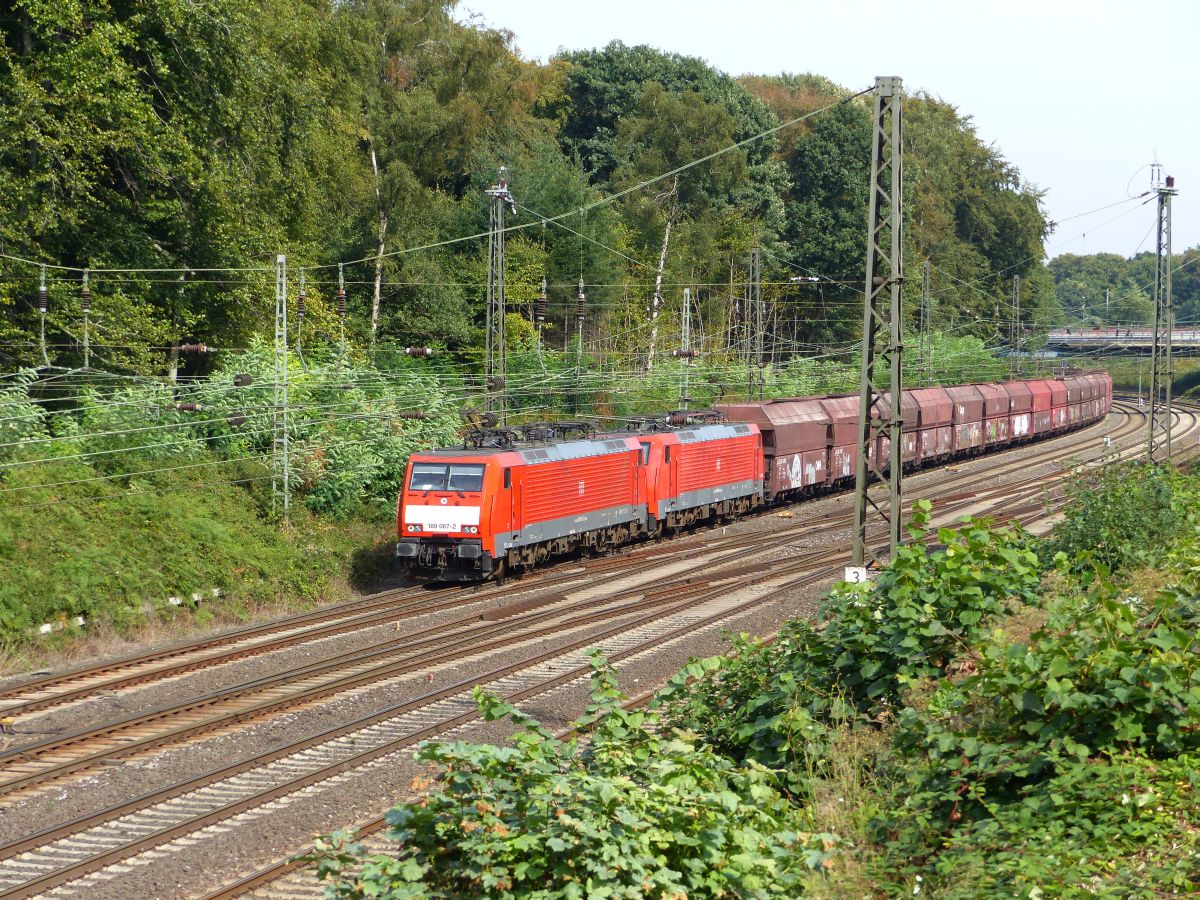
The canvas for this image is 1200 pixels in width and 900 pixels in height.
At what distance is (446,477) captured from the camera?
2450 centimetres

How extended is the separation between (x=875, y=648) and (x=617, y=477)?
19774 millimetres

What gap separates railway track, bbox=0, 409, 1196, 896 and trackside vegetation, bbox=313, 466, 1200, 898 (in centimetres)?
445

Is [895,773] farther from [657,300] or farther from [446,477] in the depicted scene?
[657,300]

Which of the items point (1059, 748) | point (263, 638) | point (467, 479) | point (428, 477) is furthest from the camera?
point (428, 477)

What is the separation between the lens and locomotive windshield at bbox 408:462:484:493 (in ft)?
79.6

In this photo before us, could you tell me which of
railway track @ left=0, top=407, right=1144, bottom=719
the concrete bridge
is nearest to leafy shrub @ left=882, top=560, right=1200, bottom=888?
railway track @ left=0, top=407, right=1144, bottom=719

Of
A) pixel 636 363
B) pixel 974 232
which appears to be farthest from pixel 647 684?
pixel 974 232

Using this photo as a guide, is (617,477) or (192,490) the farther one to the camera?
(617,477)

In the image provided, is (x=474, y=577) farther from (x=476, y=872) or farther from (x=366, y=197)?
(x=366, y=197)

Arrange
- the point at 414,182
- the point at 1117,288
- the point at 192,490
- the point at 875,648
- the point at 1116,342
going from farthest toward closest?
the point at 1117,288 < the point at 1116,342 < the point at 414,182 < the point at 192,490 < the point at 875,648

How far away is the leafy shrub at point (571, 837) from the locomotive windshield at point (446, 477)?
56.8ft

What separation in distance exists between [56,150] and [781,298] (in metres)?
49.7

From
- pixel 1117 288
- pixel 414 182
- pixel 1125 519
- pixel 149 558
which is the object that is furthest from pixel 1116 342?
pixel 149 558

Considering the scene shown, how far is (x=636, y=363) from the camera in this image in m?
56.9
